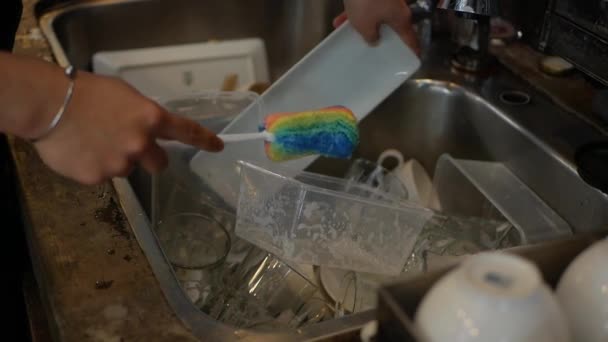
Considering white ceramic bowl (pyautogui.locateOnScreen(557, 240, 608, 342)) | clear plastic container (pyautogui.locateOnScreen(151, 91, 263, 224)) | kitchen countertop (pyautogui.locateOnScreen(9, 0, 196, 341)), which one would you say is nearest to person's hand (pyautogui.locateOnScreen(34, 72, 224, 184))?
kitchen countertop (pyautogui.locateOnScreen(9, 0, 196, 341))

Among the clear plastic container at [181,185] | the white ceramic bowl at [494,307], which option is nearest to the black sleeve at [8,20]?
the clear plastic container at [181,185]

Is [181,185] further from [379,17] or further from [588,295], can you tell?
[588,295]

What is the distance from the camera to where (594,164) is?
0.78 metres

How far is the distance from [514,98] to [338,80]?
285mm

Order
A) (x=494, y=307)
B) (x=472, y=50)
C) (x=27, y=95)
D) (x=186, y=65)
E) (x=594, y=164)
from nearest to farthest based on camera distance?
(x=494, y=307)
(x=27, y=95)
(x=594, y=164)
(x=472, y=50)
(x=186, y=65)

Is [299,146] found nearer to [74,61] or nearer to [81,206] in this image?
[81,206]

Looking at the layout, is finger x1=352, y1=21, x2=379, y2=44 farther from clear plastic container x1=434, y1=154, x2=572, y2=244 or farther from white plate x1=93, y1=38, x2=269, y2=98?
white plate x1=93, y1=38, x2=269, y2=98

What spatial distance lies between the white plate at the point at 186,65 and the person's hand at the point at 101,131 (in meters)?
0.65

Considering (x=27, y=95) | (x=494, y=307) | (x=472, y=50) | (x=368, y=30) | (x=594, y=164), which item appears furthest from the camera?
(x=472, y=50)

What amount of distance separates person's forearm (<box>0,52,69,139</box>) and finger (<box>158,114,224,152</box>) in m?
0.09

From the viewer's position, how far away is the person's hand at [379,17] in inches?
33.8

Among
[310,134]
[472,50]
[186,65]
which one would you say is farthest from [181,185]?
[472,50]

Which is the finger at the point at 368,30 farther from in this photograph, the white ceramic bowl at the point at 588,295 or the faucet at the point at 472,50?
the white ceramic bowl at the point at 588,295

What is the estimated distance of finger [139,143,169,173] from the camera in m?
0.56
